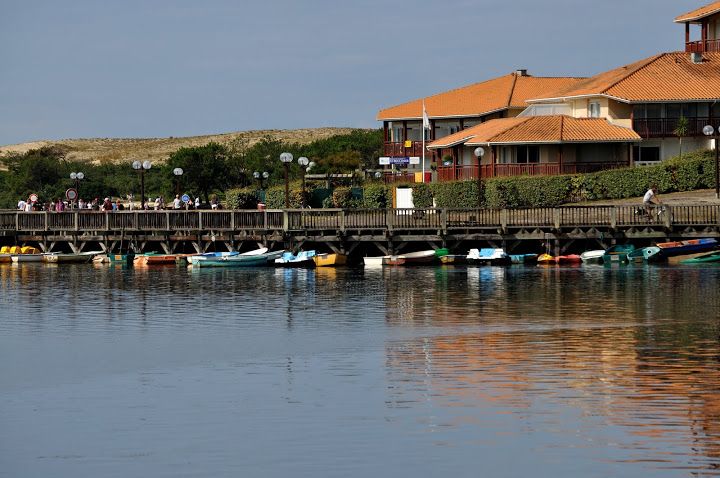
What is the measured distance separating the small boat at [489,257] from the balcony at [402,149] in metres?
34.1

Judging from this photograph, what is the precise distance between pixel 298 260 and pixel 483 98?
37210 millimetres

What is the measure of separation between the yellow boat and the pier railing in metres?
1.20

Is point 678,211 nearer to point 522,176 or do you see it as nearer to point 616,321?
point 522,176

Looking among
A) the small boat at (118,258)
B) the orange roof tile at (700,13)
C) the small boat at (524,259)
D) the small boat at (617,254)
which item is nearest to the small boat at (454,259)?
the small boat at (524,259)

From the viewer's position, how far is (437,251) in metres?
58.3

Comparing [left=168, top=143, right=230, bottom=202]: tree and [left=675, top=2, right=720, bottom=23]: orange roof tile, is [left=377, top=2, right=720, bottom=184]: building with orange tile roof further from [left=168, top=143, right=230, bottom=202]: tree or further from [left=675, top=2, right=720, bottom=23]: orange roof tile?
[left=168, top=143, right=230, bottom=202]: tree

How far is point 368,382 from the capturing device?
2738 cm

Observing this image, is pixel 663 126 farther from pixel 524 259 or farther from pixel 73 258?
pixel 73 258

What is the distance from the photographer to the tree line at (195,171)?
10200 cm

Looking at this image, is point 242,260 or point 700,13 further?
point 700,13

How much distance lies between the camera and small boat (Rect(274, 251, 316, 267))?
59.7 m

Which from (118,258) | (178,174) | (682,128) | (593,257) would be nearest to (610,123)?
(682,128)

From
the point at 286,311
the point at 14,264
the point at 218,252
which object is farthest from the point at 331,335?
the point at 14,264

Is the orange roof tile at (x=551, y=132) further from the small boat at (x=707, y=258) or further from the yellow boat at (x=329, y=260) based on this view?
the small boat at (x=707, y=258)
